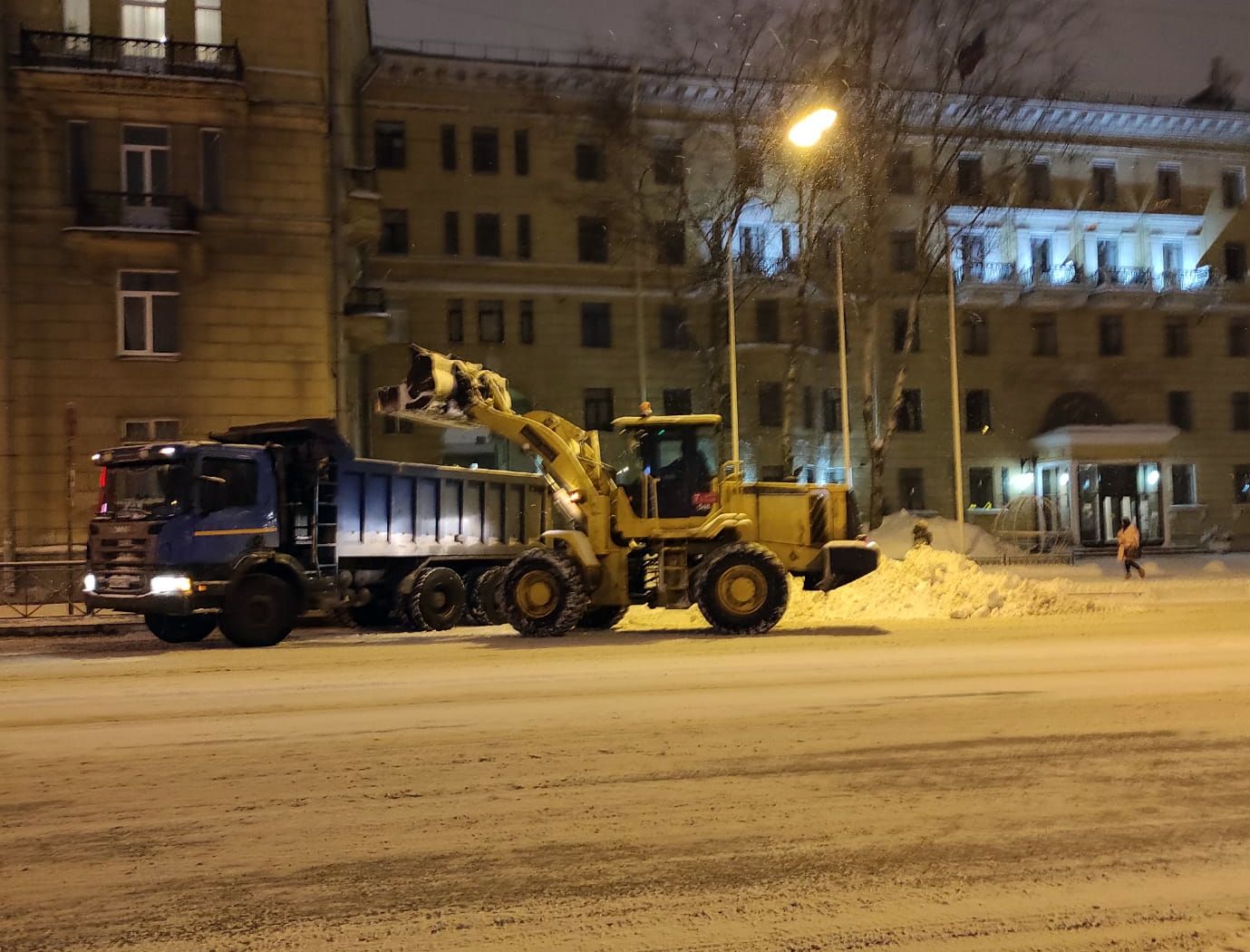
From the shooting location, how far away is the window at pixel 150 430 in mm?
25734

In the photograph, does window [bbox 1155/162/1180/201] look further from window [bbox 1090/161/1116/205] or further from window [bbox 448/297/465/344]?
window [bbox 448/297/465/344]

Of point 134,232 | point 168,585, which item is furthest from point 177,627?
point 134,232

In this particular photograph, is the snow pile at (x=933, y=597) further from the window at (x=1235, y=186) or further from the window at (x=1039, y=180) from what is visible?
the window at (x=1235, y=186)

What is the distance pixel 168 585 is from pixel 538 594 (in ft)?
17.4

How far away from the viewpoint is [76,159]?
83.1ft

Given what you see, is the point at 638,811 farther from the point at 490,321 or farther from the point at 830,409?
the point at 830,409

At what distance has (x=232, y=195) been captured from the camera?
26.4m

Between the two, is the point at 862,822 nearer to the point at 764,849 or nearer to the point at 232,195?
the point at 764,849

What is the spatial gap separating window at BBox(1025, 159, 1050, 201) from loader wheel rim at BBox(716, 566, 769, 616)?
3447cm

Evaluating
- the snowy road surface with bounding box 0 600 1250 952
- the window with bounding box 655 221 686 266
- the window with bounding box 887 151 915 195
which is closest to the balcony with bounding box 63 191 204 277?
the snowy road surface with bounding box 0 600 1250 952

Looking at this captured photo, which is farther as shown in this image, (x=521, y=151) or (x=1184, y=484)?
(x=1184, y=484)

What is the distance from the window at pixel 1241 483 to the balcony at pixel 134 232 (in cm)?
4187

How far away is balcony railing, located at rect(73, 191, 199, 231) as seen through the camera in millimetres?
25062

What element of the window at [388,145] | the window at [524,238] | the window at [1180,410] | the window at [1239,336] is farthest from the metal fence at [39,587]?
the window at [1239,336]
